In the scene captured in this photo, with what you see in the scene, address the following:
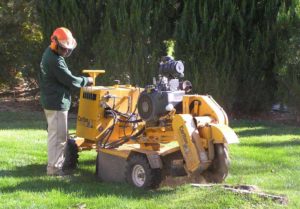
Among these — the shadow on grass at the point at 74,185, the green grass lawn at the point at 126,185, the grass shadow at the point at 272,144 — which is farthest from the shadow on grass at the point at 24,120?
the shadow on grass at the point at 74,185

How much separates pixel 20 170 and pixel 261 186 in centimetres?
320

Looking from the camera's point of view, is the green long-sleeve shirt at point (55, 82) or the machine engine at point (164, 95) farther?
the green long-sleeve shirt at point (55, 82)

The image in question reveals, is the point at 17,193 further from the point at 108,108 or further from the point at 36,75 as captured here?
the point at 36,75

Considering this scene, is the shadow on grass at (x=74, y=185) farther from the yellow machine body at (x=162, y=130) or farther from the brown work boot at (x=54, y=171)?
the yellow machine body at (x=162, y=130)

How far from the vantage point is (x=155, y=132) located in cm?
Result: 719

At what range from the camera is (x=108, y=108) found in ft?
25.7

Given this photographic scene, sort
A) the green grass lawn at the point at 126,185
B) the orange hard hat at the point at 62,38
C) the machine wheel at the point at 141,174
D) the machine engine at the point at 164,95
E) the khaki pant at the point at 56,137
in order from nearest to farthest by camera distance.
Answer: the green grass lawn at the point at 126,185 < the machine wheel at the point at 141,174 < the machine engine at the point at 164,95 < the orange hard hat at the point at 62,38 < the khaki pant at the point at 56,137

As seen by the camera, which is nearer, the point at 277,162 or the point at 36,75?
the point at 277,162

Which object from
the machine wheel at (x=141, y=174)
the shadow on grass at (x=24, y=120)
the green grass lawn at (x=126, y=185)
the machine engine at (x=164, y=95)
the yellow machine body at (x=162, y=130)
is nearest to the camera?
the green grass lawn at (x=126, y=185)

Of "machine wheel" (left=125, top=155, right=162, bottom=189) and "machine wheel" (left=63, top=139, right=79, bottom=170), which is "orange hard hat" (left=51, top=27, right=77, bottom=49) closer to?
"machine wheel" (left=63, top=139, right=79, bottom=170)

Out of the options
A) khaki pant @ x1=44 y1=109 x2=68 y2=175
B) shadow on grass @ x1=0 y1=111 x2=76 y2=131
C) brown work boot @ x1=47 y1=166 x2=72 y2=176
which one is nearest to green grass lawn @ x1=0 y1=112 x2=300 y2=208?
brown work boot @ x1=47 y1=166 x2=72 y2=176

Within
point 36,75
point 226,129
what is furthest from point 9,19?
point 226,129

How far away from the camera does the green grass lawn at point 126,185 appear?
6147 mm

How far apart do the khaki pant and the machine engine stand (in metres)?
1.12
